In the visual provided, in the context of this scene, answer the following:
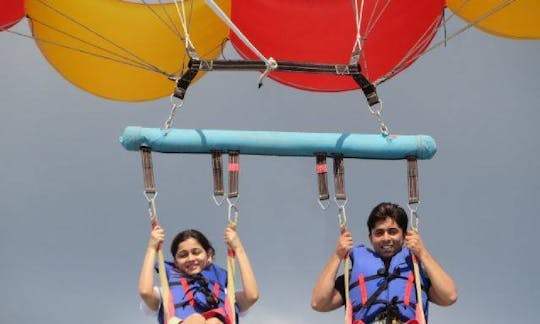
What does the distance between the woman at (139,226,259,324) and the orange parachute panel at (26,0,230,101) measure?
2.65 metres

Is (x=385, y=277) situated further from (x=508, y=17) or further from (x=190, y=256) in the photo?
(x=508, y=17)

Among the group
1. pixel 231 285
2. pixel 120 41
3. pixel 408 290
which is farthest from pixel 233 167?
pixel 120 41

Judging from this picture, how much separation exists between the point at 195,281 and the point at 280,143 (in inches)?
41.5

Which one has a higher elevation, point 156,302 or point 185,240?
point 185,240

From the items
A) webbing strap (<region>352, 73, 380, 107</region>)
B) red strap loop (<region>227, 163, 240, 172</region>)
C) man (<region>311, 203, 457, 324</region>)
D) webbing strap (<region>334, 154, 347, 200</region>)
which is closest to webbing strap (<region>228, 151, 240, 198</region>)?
red strap loop (<region>227, 163, 240, 172</region>)

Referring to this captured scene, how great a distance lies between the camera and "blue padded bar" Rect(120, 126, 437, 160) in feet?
20.4

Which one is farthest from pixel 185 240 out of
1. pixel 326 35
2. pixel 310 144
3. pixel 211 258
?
pixel 326 35

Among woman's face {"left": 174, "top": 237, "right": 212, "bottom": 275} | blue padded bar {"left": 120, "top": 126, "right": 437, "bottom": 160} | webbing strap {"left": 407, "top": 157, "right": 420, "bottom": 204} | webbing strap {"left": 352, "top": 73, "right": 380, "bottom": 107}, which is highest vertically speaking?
webbing strap {"left": 352, "top": 73, "right": 380, "bottom": 107}

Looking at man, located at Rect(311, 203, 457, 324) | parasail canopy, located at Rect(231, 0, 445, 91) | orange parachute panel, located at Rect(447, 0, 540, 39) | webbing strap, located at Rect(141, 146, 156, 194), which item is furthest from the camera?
parasail canopy, located at Rect(231, 0, 445, 91)

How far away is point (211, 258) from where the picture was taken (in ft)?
21.7

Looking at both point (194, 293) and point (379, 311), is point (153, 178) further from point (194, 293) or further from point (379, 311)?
point (379, 311)

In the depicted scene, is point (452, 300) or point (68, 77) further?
point (68, 77)

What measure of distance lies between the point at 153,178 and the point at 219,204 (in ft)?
1.49

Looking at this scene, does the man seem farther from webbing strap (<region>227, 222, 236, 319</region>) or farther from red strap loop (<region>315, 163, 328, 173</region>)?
webbing strap (<region>227, 222, 236, 319</region>)
